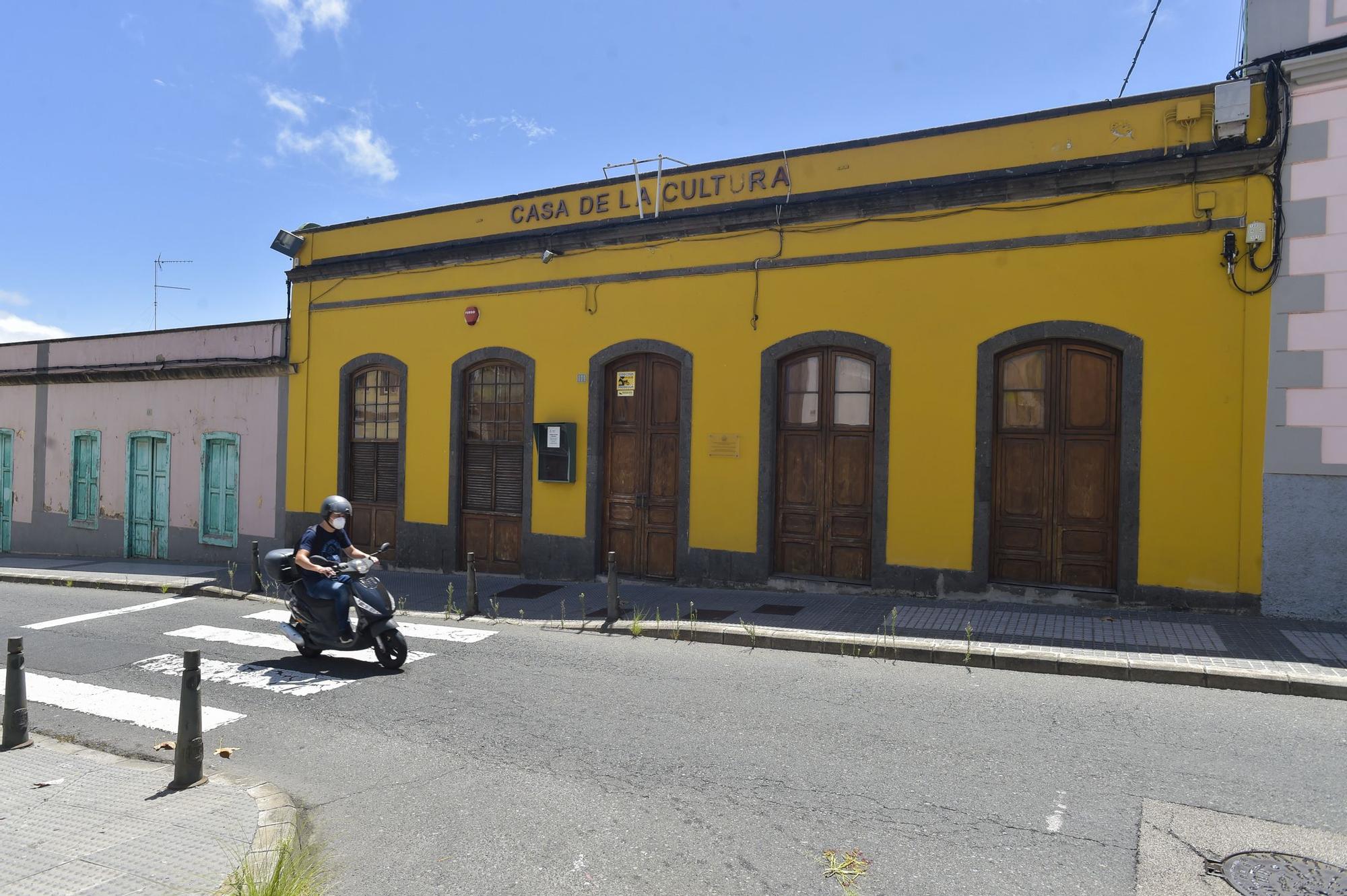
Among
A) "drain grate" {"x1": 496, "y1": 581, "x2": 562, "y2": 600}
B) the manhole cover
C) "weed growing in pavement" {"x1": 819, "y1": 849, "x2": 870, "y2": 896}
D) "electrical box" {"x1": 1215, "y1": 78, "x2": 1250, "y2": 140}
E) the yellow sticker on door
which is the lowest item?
"drain grate" {"x1": 496, "y1": 581, "x2": 562, "y2": 600}

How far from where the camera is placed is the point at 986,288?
10.3 meters

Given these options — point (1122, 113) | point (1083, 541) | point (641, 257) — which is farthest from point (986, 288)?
point (641, 257)

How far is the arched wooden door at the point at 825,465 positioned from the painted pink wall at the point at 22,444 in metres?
19.9

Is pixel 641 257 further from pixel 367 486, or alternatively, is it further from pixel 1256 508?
pixel 1256 508

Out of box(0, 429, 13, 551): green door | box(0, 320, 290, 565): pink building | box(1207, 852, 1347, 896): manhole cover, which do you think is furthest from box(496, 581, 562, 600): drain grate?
box(0, 429, 13, 551): green door

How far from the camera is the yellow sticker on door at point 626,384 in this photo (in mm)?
12805

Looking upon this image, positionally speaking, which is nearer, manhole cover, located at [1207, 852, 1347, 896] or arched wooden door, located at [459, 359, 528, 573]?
manhole cover, located at [1207, 852, 1347, 896]

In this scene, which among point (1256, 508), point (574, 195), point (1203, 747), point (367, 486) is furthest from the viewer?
point (367, 486)

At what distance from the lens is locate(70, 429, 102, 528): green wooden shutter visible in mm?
20141

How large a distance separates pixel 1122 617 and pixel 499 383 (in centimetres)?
948

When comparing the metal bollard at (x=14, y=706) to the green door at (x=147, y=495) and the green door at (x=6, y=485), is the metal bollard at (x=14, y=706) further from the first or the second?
the green door at (x=6, y=485)

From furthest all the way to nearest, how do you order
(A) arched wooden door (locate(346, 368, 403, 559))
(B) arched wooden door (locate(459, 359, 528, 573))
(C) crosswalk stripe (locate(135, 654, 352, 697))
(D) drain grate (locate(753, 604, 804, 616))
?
(A) arched wooden door (locate(346, 368, 403, 559))
(B) arched wooden door (locate(459, 359, 528, 573))
(D) drain grate (locate(753, 604, 804, 616))
(C) crosswalk stripe (locate(135, 654, 352, 697))

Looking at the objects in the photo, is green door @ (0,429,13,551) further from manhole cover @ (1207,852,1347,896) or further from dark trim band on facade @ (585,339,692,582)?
manhole cover @ (1207,852,1347,896)

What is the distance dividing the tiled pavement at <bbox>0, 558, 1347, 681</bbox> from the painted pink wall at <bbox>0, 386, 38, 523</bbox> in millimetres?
14519
